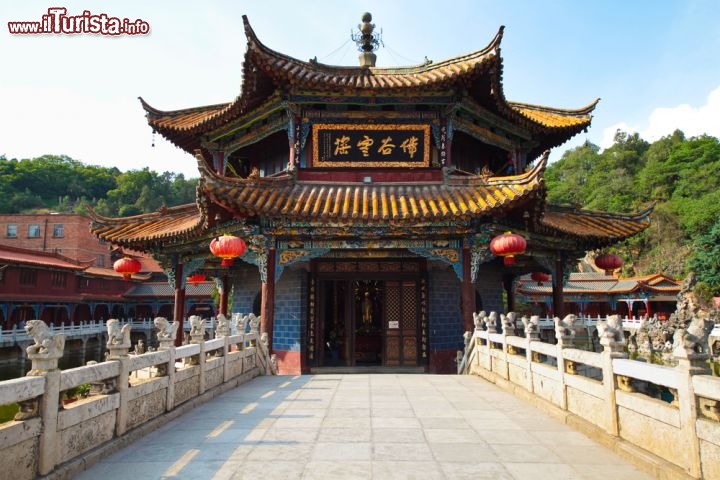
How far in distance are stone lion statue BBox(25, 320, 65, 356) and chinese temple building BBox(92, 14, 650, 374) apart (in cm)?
635

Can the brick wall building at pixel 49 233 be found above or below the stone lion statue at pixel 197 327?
above

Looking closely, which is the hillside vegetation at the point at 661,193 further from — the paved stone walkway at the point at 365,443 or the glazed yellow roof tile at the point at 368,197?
the paved stone walkway at the point at 365,443

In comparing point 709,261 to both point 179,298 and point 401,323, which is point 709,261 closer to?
point 401,323

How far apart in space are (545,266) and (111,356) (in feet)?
37.0

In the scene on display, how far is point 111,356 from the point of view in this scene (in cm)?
541

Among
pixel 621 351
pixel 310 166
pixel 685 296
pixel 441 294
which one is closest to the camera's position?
pixel 621 351

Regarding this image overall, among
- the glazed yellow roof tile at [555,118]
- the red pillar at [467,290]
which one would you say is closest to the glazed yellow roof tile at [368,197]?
the red pillar at [467,290]

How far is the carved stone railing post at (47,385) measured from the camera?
396 cm

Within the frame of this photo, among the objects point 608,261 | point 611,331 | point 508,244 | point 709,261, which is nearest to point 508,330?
point 508,244

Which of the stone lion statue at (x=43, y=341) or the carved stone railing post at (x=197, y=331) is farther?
the carved stone railing post at (x=197, y=331)

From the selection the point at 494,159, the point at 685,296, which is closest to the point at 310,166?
the point at 494,159

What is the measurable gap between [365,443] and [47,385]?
307 centimetres

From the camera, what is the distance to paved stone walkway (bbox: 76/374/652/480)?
4379 millimetres

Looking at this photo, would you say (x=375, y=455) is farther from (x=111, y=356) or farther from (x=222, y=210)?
(x=222, y=210)
